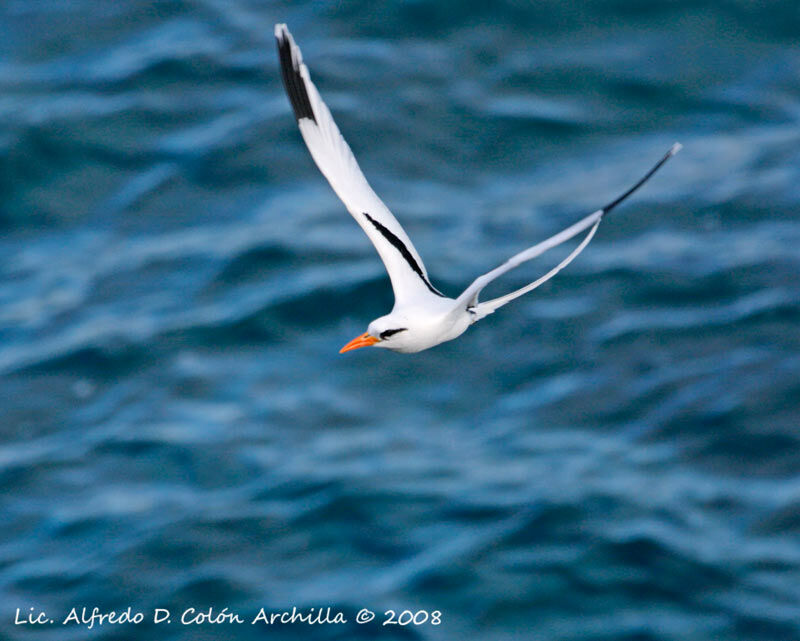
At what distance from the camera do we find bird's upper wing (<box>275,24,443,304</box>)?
10.1 metres

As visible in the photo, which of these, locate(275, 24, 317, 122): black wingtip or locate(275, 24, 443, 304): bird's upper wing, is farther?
locate(275, 24, 443, 304): bird's upper wing

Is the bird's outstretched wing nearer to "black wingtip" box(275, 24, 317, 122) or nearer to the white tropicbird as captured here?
the white tropicbird

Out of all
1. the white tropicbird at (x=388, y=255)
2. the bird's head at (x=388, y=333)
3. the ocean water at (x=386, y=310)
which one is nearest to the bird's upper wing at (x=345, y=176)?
the white tropicbird at (x=388, y=255)

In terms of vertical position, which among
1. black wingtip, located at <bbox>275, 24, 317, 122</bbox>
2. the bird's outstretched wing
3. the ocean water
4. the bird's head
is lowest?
the ocean water

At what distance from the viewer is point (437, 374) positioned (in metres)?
19.0

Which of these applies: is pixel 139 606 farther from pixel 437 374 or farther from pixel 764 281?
pixel 764 281

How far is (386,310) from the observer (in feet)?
64.7

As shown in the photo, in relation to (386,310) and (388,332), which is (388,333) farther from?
(386,310)

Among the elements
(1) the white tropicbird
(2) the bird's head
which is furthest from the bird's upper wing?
(2) the bird's head

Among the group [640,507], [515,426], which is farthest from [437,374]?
[640,507]

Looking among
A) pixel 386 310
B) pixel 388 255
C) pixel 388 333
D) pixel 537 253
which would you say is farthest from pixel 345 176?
pixel 386 310

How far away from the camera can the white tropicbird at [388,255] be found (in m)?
9.22

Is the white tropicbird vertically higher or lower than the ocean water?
higher

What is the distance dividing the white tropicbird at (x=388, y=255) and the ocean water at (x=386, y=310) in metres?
7.22
